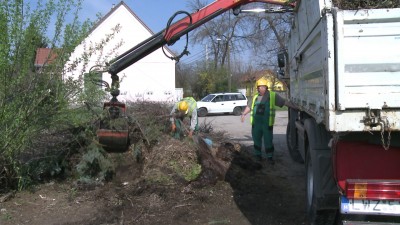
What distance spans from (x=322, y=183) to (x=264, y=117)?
4.98 meters

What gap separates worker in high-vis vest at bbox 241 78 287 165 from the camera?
31.0 feet

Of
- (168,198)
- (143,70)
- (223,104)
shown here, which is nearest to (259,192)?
(168,198)

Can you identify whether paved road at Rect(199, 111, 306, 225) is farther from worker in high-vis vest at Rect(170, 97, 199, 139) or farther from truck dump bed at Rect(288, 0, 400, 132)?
truck dump bed at Rect(288, 0, 400, 132)

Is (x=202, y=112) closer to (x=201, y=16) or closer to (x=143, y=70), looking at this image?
(x=143, y=70)

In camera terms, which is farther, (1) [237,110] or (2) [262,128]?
(1) [237,110]

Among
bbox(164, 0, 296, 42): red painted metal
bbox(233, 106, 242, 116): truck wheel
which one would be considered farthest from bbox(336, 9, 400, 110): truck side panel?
bbox(233, 106, 242, 116): truck wheel

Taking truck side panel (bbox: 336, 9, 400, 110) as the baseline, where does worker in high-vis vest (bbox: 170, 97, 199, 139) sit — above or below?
below

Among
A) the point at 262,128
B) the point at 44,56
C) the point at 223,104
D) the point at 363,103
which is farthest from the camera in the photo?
the point at 223,104

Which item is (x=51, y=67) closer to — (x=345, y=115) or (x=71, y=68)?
(x=71, y=68)

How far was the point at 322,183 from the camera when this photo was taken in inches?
181

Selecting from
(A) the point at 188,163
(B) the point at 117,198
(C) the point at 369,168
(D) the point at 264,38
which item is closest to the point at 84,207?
(B) the point at 117,198

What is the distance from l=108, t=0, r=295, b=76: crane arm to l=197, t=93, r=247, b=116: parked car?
19.6 meters

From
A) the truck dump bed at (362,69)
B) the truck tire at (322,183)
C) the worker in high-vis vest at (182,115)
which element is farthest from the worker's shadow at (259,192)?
the truck dump bed at (362,69)

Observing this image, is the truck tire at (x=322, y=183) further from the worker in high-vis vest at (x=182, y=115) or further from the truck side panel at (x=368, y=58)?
the worker in high-vis vest at (x=182, y=115)
